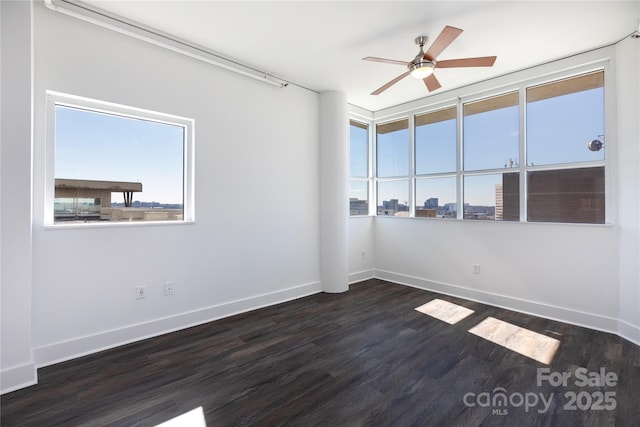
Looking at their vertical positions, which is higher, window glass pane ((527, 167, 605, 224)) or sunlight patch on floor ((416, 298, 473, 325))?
window glass pane ((527, 167, 605, 224))

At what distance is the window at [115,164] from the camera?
2.41 m

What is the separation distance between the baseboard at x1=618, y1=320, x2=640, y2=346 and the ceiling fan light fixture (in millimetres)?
3055

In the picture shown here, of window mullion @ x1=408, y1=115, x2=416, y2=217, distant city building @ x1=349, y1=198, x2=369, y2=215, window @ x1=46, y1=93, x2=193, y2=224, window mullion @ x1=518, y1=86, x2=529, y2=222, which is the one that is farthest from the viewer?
distant city building @ x1=349, y1=198, x2=369, y2=215

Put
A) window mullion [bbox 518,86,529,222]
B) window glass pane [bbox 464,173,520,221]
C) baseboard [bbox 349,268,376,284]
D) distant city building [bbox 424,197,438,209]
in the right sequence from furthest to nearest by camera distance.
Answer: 1. baseboard [bbox 349,268,376,284]
2. distant city building [bbox 424,197,438,209]
3. window glass pane [bbox 464,173,520,221]
4. window mullion [bbox 518,86,529,222]

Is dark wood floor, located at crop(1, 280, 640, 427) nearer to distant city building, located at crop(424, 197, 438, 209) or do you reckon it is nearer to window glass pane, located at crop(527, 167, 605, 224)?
window glass pane, located at crop(527, 167, 605, 224)

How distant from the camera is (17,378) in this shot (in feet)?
6.45

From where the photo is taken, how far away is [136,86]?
2672mm

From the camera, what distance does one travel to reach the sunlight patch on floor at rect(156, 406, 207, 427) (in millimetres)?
1664

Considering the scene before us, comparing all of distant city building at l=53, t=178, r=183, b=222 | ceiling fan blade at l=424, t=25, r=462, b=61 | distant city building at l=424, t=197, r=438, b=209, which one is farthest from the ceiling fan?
distant city building at l=53, t=178, r=183, b=222

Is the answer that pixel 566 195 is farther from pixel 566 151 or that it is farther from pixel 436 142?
pixel 436 142

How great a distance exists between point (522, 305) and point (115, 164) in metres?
4.67

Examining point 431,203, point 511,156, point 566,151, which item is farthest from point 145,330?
point 566,151

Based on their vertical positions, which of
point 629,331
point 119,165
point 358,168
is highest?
point 358,168

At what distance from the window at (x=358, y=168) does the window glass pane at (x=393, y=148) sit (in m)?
0.24
